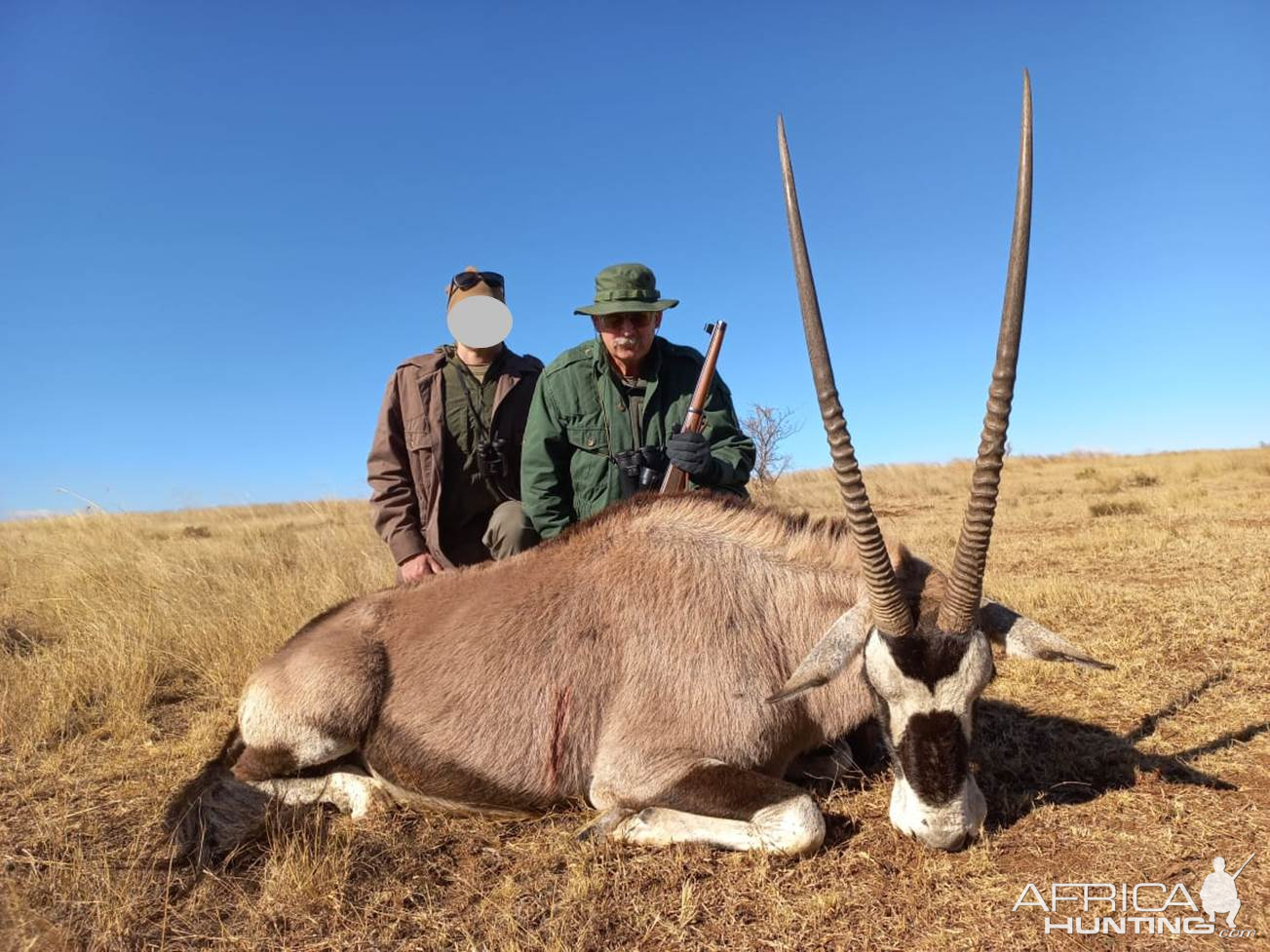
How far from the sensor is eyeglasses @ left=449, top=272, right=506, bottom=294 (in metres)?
6.13

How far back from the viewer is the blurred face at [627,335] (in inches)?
207

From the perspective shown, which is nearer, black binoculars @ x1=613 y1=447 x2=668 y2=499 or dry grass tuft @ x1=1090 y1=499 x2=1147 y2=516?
black binoculars @ x1=613 y1=447 x2=668 y2=499

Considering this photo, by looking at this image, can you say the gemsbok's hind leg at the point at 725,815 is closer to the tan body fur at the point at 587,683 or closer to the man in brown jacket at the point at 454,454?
the tan body fur at the point at 587,683

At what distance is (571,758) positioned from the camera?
3451mm

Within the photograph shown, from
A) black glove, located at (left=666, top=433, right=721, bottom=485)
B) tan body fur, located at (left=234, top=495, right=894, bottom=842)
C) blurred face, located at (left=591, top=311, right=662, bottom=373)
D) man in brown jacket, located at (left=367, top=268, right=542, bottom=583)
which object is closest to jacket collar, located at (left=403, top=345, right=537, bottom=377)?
man in brown jacket, located at (left=367, top=268, right=542, bottom=583)

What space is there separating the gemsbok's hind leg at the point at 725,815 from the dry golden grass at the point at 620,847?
3.2 inches

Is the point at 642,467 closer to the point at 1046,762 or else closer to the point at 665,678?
the point at 665,678

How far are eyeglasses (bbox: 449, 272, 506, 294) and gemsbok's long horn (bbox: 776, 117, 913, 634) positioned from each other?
12.2ft

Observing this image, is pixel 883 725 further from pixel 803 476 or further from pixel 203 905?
pixel 803 476

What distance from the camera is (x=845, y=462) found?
306 cm

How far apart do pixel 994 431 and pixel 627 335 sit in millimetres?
2836

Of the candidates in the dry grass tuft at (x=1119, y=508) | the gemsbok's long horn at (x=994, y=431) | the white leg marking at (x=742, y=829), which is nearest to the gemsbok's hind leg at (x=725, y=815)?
the white leg marking at (x=742, y=829)

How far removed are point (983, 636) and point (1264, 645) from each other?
3311 mm

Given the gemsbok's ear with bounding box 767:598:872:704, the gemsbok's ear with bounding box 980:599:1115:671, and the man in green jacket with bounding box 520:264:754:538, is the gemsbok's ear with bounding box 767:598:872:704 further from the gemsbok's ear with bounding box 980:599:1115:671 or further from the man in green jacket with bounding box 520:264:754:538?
the man in green jacket with bounding box 520:264:754:538
